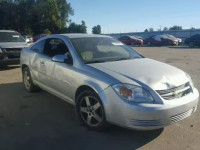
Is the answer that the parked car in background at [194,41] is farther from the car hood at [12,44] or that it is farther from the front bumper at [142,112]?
the front bumper at [142,112]

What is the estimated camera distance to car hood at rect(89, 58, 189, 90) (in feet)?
12.5

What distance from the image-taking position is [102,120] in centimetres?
403

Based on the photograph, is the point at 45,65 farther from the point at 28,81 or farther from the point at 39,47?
the point at 28,81

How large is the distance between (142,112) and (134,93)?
0.93 feet

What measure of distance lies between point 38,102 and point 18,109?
22.1 inches

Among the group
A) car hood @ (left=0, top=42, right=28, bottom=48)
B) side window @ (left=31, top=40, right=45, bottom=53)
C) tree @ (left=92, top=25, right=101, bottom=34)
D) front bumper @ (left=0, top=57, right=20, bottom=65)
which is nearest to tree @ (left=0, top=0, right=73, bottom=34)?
tree @ (left=92, top=25, right=101, bottom=34)

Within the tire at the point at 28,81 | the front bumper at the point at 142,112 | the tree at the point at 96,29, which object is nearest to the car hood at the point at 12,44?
the tire at the point at 28,81

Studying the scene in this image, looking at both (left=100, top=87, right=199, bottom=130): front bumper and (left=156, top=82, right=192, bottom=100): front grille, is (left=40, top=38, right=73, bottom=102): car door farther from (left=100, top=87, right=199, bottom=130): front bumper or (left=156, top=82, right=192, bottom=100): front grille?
(left=156, top=82, right=192, bottom=100): front grille

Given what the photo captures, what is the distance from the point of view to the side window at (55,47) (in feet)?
17.5

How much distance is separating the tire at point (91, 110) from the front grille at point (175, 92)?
916mm

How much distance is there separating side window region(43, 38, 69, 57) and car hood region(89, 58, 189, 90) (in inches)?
46.2

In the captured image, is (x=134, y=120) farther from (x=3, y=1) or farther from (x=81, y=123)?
(x=3, y=1)

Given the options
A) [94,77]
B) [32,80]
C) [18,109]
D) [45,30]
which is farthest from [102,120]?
[45,30]

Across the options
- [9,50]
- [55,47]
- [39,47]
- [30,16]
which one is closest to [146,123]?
[55,47]
